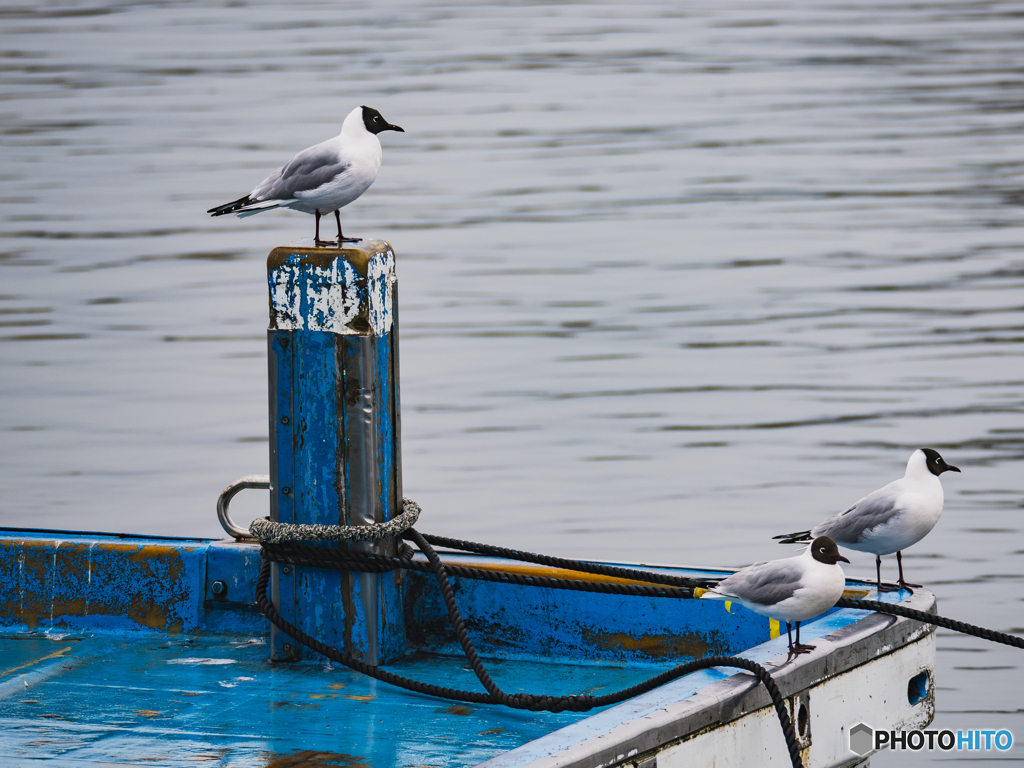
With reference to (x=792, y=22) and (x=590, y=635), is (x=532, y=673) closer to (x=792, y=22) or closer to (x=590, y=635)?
(x=590, y=635)

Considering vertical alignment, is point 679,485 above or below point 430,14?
below

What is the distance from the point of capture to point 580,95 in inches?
1107

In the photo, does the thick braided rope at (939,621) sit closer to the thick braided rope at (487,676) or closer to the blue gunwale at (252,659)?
the blue gunwale at (252,659)

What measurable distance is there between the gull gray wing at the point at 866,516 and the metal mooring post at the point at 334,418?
1384 millimetres

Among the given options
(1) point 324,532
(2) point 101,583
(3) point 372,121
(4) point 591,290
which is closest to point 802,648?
(1) point 324,532

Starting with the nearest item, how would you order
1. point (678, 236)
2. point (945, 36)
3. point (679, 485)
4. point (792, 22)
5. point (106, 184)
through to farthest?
1. point (679, 485)
2. point (678, 236)
3. point (106, 184)
4. point (945, 36)
5. point (792, 22)

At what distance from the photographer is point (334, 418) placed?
5176 mm

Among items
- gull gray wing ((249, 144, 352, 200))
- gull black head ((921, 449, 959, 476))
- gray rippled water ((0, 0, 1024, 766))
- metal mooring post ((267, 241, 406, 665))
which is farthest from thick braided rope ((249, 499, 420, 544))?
gray rippled water ((0, 0, 1024, 766))

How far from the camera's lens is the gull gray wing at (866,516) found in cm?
519

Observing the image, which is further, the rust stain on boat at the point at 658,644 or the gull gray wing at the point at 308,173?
the gull gray wing at the point at 308,173

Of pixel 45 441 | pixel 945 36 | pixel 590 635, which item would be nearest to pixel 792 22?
pixel 945 36

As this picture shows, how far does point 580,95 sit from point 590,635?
2343 cm

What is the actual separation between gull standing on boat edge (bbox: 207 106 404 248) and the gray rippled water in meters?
3.57

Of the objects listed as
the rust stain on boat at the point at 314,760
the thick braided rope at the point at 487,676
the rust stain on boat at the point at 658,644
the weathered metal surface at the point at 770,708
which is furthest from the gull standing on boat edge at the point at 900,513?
the rust stain on boat at the point at 314,760
